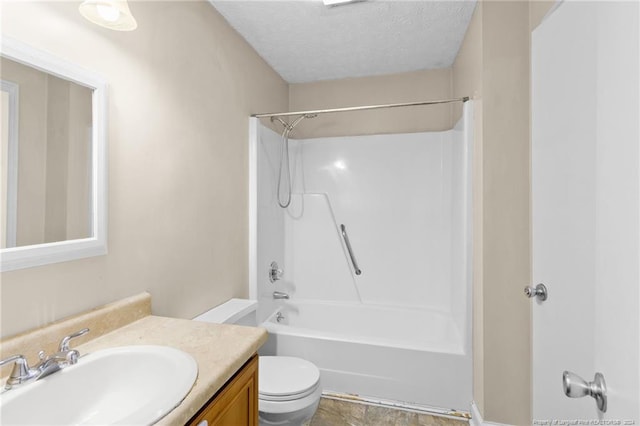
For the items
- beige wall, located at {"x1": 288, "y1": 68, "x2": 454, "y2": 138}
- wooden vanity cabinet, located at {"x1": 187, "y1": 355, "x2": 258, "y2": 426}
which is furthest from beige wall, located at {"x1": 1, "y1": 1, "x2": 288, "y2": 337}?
beige wall, located at {"x1": 288, "y1": 68, "x2": 454, "y2": 138}

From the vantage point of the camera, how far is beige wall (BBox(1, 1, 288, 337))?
1.03 m

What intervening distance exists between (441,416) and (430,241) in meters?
1.32

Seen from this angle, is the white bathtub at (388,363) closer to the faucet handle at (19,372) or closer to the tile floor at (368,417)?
the tile floor at (368,417)

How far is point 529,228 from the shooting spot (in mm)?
1689

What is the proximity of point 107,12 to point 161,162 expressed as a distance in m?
0.61

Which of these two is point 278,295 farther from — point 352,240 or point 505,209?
point 505,209

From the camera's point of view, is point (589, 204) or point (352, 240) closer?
point (589, 204)

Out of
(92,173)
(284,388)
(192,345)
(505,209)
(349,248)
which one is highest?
(92,173)

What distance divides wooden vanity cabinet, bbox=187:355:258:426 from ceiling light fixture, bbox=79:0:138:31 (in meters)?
1.24

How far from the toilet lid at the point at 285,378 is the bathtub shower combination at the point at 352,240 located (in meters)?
0.38

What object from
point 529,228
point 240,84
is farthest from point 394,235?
point 240,84

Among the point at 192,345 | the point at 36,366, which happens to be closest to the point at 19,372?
the point at 36,366

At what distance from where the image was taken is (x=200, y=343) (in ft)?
3.51

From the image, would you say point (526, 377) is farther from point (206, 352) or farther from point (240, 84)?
point (240, 84)
